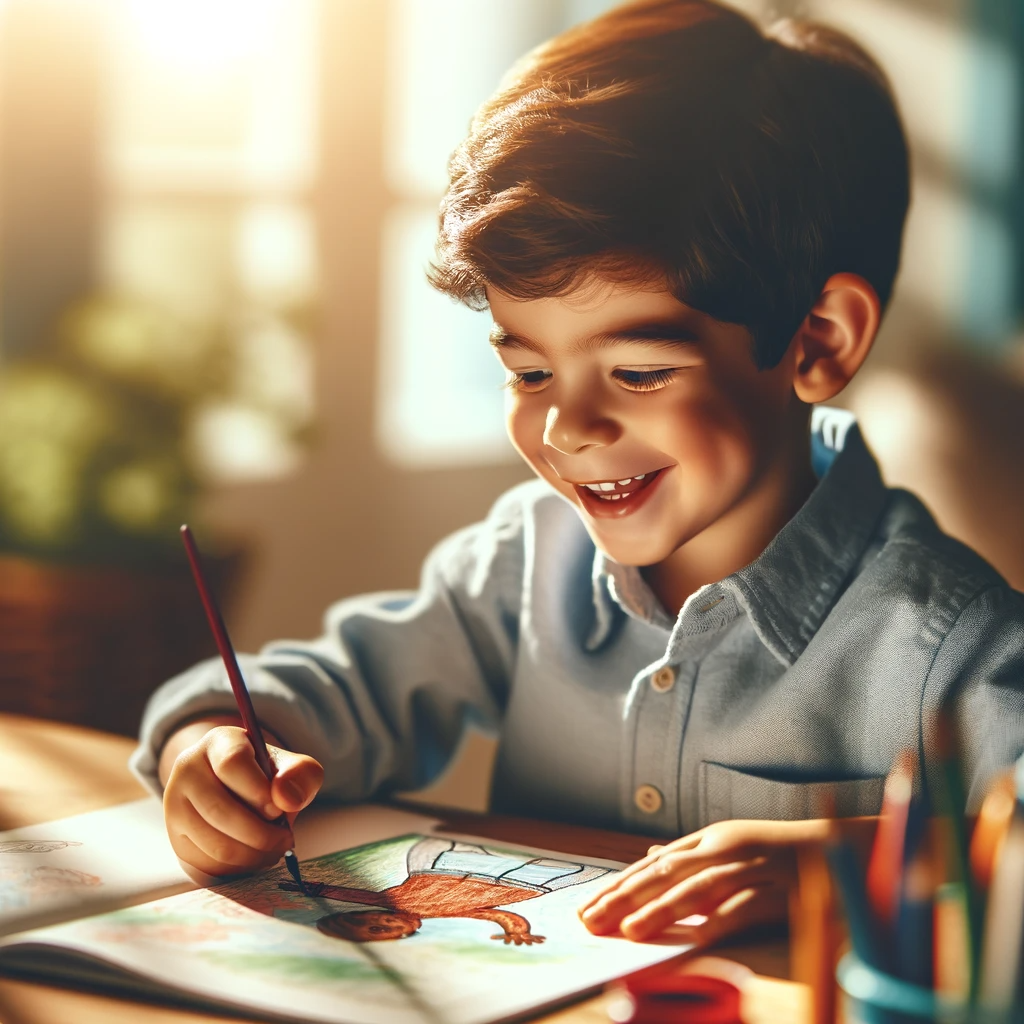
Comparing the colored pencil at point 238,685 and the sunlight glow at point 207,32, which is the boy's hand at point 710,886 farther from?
the sunlight glow at point 207,32

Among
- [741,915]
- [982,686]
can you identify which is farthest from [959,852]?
[982,686]

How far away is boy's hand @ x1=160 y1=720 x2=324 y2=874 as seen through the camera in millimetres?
626

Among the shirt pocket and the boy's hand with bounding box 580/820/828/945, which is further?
the shirt pocket

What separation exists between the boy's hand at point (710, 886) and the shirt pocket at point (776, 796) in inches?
4.4

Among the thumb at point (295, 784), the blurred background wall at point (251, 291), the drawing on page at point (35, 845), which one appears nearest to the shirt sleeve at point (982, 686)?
the thumb at point (295, 784)

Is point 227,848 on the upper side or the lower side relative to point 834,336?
lower

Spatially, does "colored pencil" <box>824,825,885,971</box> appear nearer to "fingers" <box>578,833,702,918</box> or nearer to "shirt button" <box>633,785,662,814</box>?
"fingers" <box>578,833,702,918</box>

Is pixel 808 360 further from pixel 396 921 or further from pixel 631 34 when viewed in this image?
pixel 396 921

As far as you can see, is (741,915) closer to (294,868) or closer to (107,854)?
(294,868)

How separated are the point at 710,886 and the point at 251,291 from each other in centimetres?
144

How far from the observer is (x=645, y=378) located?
67cm

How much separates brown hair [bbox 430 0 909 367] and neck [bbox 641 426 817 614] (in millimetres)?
90

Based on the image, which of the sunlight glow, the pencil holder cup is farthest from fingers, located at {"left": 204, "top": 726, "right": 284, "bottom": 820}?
the sunlight glow

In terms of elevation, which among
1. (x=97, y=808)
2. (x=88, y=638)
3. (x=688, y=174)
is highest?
(x=688, y=174)
